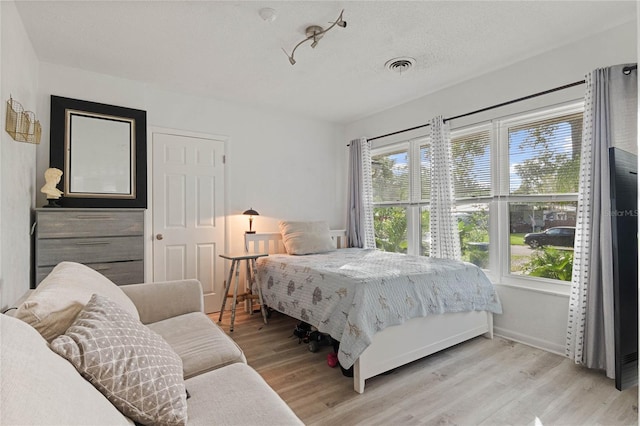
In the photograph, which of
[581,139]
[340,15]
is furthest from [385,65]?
[581,139]

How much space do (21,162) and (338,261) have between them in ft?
8.65

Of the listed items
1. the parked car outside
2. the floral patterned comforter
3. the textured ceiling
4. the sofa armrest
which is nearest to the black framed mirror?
the textured ceiling

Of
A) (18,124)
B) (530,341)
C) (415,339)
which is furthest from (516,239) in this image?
(18,124)

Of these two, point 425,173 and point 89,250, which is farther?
point 425,173

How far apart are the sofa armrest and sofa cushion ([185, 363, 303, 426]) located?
92 cm

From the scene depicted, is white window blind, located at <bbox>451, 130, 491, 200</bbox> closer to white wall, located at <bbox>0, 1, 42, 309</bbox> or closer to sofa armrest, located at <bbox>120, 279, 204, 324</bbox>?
sofa armrest, located at <bbox>120, 279, 204, 324</bbox>

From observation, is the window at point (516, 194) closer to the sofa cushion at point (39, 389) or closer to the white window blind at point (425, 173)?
→ the white window blind at point (425, 173)

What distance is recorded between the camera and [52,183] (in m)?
2.66

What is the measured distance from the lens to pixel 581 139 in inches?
103

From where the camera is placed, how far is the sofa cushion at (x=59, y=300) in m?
1.00

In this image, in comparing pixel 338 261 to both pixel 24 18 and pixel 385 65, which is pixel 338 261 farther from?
pixel 24 18

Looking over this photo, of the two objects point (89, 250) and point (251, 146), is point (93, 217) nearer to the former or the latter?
point (89, 250)

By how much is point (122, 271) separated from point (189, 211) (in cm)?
105

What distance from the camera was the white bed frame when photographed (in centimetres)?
215
